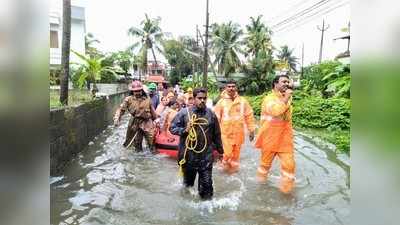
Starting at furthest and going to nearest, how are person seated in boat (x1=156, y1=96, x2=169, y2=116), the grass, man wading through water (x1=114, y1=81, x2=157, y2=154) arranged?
person seated in boat (x1=156, y1=96, x2=169, y2=116) < man wading through water (x1=114, y1=81, x2=157, y2=154) < the grass

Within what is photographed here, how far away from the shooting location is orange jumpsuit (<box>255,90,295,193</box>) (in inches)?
243

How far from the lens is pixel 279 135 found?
6.26m

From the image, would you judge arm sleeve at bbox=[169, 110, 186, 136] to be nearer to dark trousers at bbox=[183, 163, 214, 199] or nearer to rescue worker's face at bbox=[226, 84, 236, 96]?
dark trousers at bbox=[183, 163, 214, 199]

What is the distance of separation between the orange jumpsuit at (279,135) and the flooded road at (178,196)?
0.38 m

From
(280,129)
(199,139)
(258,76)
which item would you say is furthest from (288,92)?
(258,76)

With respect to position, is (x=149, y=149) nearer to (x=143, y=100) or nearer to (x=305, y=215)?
(x=143, y=100)

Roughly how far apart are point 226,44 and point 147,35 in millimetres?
11428

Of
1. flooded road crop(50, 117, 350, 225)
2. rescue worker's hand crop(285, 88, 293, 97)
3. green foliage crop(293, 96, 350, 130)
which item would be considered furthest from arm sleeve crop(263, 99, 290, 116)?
green foliage crop(293, 96, 350, 130)

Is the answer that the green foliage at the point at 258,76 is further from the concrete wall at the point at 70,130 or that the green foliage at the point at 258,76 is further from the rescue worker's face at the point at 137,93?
the rescue worker's face at the point at 137,93

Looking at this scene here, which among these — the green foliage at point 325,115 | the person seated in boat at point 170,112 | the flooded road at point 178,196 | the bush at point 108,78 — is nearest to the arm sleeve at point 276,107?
the flooded road at point 178,196

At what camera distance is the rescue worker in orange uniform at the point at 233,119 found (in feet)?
25.5
